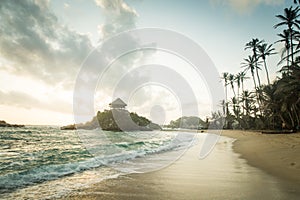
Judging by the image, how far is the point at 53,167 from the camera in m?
8.84

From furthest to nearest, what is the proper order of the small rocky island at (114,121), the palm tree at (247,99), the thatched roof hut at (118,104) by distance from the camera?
1. the small rocky island at (114,121)
2. the thatched roof hut at (118,104)
3. the palm tree at (247,99)

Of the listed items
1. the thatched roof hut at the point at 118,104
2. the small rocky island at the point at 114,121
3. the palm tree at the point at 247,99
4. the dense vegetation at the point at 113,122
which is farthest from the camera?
the dense vegetation at the point at 113,122

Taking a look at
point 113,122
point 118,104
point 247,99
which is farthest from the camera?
point 113,122

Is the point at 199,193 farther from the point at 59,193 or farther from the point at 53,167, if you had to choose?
the point at 53,167

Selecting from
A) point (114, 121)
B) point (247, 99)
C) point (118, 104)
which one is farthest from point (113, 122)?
point (247, 99)

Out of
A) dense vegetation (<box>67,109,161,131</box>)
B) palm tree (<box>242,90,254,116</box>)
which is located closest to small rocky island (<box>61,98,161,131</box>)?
dense vegetation (<box>67,109,161,131</box>)

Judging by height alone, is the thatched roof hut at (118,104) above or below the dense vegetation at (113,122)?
above

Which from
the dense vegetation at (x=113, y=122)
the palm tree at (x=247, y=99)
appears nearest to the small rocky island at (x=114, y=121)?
the dense vegetation at (x=113, y=122)

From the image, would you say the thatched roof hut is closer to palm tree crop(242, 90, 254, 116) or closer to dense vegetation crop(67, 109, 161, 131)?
dense vegetation crop(67, 109, 161, 131)

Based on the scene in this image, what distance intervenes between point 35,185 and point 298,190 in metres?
6.56

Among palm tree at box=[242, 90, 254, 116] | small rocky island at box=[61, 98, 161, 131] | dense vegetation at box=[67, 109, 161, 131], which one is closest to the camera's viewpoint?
palm tree at box=[242, 90, 254, 116]

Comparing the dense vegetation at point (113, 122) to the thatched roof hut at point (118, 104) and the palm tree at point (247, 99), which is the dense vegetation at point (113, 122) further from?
the palm tree at point (247, 99)

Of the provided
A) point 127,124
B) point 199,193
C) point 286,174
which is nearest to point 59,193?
point 199,193

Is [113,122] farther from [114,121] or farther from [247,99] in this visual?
[247,99]
